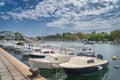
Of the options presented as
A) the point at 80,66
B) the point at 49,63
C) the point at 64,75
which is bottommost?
the point at 64,75

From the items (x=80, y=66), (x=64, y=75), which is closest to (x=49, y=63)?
(x=64, y=75)

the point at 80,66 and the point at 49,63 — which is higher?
the point at 49,63

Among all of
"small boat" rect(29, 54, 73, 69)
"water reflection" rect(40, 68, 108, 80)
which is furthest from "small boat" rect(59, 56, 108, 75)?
"small boat" rect(29, 54, 73, 69)

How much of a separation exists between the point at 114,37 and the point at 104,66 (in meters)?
157

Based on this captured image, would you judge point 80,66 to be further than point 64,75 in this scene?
No

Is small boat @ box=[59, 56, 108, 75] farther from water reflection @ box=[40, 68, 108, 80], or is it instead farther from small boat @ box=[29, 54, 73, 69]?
small boat @ box=[29, 54, 73, 69]

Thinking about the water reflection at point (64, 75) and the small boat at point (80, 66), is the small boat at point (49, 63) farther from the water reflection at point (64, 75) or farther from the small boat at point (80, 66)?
the small boat at point (80, 66)

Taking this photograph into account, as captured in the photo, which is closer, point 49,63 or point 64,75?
point 64,75

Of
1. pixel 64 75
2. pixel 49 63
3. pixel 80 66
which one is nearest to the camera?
pixel 80 66

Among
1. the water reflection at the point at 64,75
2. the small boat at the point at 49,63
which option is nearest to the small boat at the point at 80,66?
the water reflection at the point at 64,75

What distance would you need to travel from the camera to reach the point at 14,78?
14.0 meters

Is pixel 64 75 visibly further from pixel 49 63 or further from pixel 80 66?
pixel 49 63

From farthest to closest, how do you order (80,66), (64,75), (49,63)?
(49,63) < (64,75) < (80,66)

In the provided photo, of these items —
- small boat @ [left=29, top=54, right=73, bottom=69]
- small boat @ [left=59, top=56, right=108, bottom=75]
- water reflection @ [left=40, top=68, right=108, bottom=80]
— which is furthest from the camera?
small boat @ [left=29, top=54, right=73, bottom=69]
